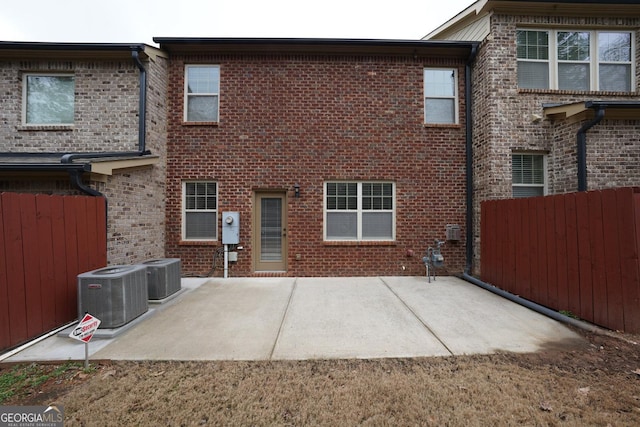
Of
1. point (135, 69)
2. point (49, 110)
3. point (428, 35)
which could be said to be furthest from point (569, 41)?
point (49, 110)

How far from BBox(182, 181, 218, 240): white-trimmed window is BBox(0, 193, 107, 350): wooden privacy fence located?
7.93ft

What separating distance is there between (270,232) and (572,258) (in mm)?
6146

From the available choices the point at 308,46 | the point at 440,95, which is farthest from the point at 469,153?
the point at 308,46

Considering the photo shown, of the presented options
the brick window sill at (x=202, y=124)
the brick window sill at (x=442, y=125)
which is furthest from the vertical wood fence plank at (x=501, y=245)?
the brick window sill at (x=202, y=124)

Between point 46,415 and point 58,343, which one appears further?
point 58,343

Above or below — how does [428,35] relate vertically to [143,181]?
above

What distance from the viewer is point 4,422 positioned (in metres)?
2.30

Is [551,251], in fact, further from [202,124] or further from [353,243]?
[202,124]

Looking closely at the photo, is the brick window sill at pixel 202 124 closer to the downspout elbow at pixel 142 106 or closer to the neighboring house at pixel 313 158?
the neighboring house at pixel 313 158

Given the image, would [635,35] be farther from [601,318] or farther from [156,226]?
[156,226]

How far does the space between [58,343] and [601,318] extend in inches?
297

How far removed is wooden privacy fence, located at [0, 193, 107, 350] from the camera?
3.33m

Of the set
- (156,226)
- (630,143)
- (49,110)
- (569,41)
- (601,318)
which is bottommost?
(601,318)

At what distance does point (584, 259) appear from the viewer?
160 inches
